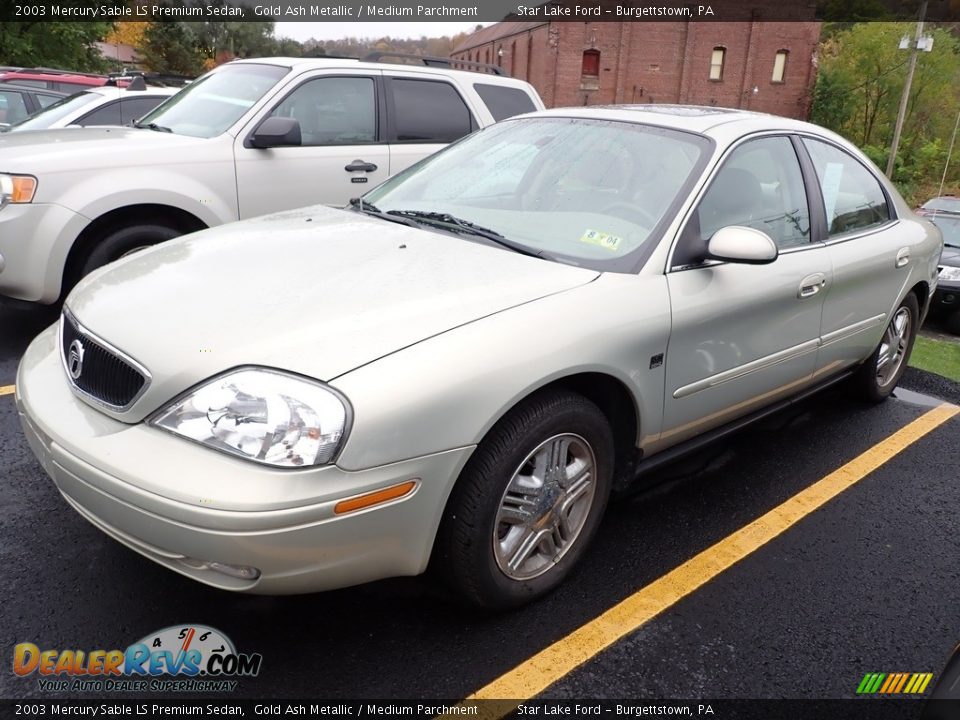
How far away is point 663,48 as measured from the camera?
1897 inches

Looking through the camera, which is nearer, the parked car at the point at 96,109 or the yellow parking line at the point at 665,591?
the yellow parking line at the point at 665,591

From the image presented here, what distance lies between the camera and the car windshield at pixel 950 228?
1094cm

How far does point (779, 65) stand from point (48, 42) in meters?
42.4

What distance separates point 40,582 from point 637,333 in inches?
84.5

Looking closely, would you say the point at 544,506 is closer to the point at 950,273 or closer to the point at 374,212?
the point at 374,212

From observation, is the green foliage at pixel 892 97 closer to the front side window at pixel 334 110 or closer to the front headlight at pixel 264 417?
the front side window at pixel 334 110

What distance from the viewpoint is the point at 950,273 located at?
32.0 ft

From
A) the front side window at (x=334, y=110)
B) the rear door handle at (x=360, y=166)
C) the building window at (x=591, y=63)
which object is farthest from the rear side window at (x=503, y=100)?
the building window at (x=591, y=63)

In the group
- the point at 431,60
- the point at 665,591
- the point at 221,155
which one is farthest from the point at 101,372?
the point at 431,60

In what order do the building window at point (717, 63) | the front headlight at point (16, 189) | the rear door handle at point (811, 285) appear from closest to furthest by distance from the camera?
the rear door handle at point (811, 285) → the front headlight at point (16, 189) → the building window at point (717, 63)

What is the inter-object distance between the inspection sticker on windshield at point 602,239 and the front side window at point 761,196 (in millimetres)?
283

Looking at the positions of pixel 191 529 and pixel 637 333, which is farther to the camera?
pixel 637 333

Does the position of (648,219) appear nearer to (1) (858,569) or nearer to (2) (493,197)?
(2) (493,197)

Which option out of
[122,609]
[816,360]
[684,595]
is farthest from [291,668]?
[816,360]
